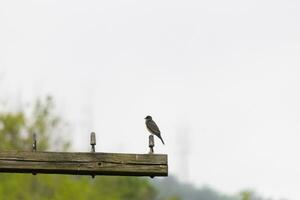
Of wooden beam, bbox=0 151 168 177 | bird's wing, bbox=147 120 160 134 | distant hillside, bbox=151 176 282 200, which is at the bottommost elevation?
distant hillside, bbox=151 176 282 200

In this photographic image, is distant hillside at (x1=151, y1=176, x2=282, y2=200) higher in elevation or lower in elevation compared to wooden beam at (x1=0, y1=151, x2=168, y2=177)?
lower

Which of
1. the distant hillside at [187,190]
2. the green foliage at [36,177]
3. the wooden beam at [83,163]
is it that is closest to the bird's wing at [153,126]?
the wooden beam at [83,163]

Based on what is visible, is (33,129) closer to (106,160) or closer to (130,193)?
(130,193)

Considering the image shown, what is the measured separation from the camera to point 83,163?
8578mm

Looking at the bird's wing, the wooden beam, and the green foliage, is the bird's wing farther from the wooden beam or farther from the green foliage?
the green foliage

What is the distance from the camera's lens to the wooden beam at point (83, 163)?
27.8ft

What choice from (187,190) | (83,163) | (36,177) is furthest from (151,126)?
(187,190)

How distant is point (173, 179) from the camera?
452 feet

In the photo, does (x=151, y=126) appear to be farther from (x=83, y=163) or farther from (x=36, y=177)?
(x=36, y=177)

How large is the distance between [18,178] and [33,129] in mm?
2049

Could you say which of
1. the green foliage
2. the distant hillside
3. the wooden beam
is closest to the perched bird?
the wooden beam

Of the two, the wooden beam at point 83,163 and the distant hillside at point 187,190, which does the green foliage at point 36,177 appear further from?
the distant hillside at point 187,190

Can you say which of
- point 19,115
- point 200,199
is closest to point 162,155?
point 19,115

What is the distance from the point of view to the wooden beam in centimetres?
848
